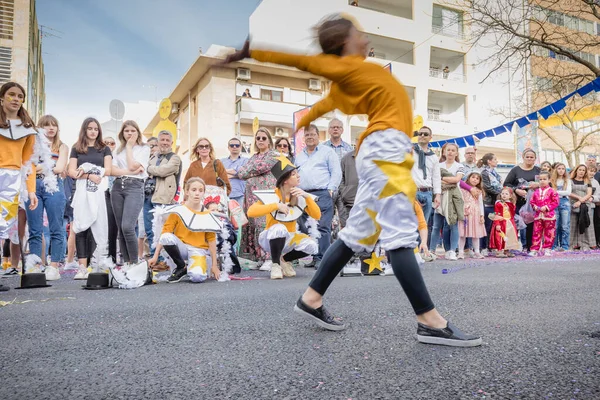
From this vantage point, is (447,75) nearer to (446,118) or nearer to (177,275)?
(446,118)

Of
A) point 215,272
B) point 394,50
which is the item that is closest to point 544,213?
point 215,272

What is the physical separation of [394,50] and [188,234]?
2213 cm

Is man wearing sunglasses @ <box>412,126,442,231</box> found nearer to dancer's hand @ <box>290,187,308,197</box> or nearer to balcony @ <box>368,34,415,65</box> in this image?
dancer's hand @ <box>290,187,308,197</box>

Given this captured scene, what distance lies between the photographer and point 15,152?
14.4ft

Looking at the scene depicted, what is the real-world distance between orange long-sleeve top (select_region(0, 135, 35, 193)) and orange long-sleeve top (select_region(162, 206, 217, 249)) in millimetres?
1510

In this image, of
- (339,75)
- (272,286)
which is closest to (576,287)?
(272,286)

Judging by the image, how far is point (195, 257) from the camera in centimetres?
510

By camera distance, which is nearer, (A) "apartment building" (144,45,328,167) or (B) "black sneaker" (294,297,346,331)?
(B) "black sneaker" (294,297,346,331)

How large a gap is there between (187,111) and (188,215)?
21.4m

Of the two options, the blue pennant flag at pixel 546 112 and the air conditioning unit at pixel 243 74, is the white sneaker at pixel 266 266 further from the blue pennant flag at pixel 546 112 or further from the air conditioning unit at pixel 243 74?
the air conditioning unit at pixel 243 74

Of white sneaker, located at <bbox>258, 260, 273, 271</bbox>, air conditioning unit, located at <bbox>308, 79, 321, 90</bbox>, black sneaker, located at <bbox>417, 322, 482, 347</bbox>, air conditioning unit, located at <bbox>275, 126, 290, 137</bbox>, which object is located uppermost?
air conditioning unit, located at <bbox>308, 79, 321, 90</bbox>

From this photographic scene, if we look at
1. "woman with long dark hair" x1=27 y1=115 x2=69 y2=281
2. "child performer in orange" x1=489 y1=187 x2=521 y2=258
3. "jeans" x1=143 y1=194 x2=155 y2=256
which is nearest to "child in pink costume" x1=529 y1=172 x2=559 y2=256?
"child performer in orange" x1=489 y1=187 x2=521 y2=258

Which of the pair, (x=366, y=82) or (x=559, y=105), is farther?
(x=559, y=105)

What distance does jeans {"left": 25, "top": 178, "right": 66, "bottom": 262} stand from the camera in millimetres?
5555
